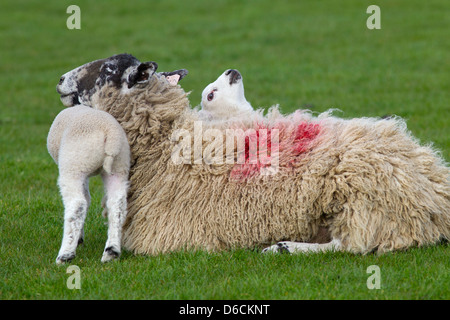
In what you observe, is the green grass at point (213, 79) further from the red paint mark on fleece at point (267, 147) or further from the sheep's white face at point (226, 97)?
the sheep's white face at point (226, 97)

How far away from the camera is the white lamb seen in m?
5.02

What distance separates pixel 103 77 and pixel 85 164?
874mm

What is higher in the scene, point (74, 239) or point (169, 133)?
point (169, 133)

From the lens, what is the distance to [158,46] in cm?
1798

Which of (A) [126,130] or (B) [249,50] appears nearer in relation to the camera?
(A) [126,130]

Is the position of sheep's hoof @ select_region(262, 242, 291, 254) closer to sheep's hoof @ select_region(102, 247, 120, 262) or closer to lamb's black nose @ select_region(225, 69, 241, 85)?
sheep's hoof @ select_region(102, 247, 120, 262)

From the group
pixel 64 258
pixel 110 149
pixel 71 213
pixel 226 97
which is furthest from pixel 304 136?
pixel 64 258

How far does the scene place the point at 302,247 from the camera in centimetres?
528

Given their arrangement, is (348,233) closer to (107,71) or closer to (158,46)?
(107,71)

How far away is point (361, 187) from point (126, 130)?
6.30 ft

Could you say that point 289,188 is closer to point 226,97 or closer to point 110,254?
point 110,254
